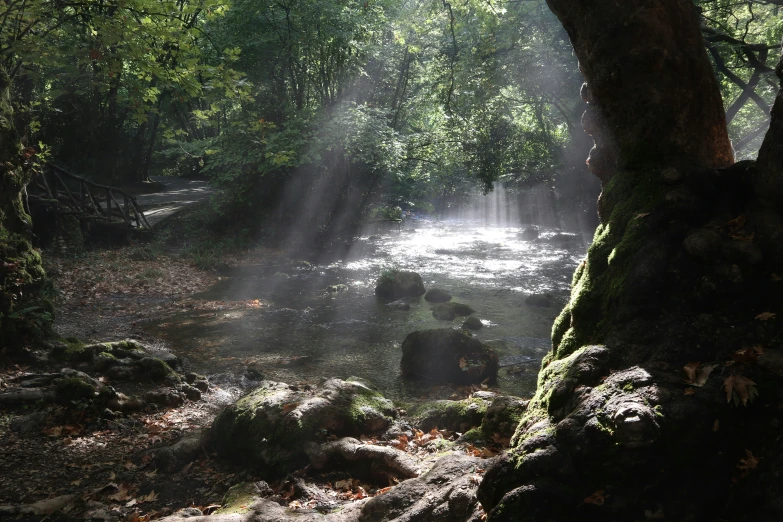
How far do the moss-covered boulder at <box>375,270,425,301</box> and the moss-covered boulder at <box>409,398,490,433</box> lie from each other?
9.89 m

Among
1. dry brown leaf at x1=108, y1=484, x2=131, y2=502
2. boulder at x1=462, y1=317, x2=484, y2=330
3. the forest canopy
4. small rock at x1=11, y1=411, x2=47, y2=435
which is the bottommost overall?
boulder at x1=462, y1=317, x2=484, y2=330

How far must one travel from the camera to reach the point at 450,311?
47.9 feet

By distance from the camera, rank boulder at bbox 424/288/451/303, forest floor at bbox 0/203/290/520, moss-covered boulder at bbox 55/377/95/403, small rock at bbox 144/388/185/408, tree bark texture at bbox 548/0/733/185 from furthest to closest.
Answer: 1. boulder at bbox 424/288/451/303
2. small rock at bbox 144/388/185/408
3. moss-covered boulder at bbox 55/377/95/403
4. forest floor at bbox 0/203/290/520
5. tree bark texture at bbox 548/0/733/185

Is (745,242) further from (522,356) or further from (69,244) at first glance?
(69,244)

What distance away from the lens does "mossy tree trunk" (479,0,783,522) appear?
274cm

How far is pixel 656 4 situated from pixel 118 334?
11561 mm

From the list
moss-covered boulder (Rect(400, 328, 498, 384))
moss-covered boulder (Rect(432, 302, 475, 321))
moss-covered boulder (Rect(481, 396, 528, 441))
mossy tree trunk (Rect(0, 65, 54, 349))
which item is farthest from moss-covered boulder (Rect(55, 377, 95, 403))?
moss-covered boulder (Rect(432, 302, 475, 321))

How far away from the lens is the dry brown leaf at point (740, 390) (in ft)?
9.05

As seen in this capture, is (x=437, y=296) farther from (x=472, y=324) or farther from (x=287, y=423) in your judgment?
(x=287, y=423)

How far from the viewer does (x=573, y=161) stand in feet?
104

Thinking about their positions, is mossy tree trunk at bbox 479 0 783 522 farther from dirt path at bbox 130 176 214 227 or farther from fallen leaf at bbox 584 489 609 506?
dirt path at bbox 130 176 214 227

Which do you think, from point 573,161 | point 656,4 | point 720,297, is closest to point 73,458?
point 720,297

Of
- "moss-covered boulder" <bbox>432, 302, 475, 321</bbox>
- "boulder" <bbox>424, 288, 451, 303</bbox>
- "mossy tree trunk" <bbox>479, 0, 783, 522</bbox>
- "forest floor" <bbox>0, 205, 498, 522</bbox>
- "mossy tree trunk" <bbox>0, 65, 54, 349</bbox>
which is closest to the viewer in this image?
"mossy tree trunk" <bbox>479, 0, 783, 522</bbox>

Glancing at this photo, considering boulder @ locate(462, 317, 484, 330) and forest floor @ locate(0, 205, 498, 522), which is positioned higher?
forest floor @ locate(0, 205, 498, 522)
